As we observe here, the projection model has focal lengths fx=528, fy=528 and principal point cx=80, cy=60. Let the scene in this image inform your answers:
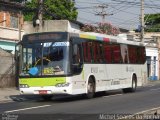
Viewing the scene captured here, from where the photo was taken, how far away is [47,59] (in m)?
22.5

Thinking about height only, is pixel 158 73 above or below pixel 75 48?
below

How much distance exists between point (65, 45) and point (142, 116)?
30.6 feet

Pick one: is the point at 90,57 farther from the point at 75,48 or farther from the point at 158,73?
the point at 158,73

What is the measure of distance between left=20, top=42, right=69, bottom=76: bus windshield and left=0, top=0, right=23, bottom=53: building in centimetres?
1714

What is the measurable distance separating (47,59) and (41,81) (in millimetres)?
974

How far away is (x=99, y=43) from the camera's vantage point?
86.0ft

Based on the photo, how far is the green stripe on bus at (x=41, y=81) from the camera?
2233cm

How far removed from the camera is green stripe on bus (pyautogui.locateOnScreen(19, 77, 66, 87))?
73.3 ft

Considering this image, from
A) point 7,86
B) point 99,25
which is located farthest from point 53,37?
point 99,25

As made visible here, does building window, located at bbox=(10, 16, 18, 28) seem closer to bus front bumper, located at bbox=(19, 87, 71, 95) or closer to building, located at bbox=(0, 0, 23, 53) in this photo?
building, located at bbox=(0, 0, 23, 53)

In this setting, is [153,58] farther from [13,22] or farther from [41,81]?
[41,81]

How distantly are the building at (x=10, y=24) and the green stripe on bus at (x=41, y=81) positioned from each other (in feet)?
57.4

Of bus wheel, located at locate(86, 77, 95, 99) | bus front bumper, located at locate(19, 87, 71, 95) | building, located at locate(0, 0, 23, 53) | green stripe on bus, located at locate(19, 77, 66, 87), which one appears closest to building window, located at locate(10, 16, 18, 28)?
building, located at locate(0, 0, 23, 53)

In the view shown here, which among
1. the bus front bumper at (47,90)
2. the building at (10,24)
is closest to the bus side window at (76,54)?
the bus front bumper at (47,90)
